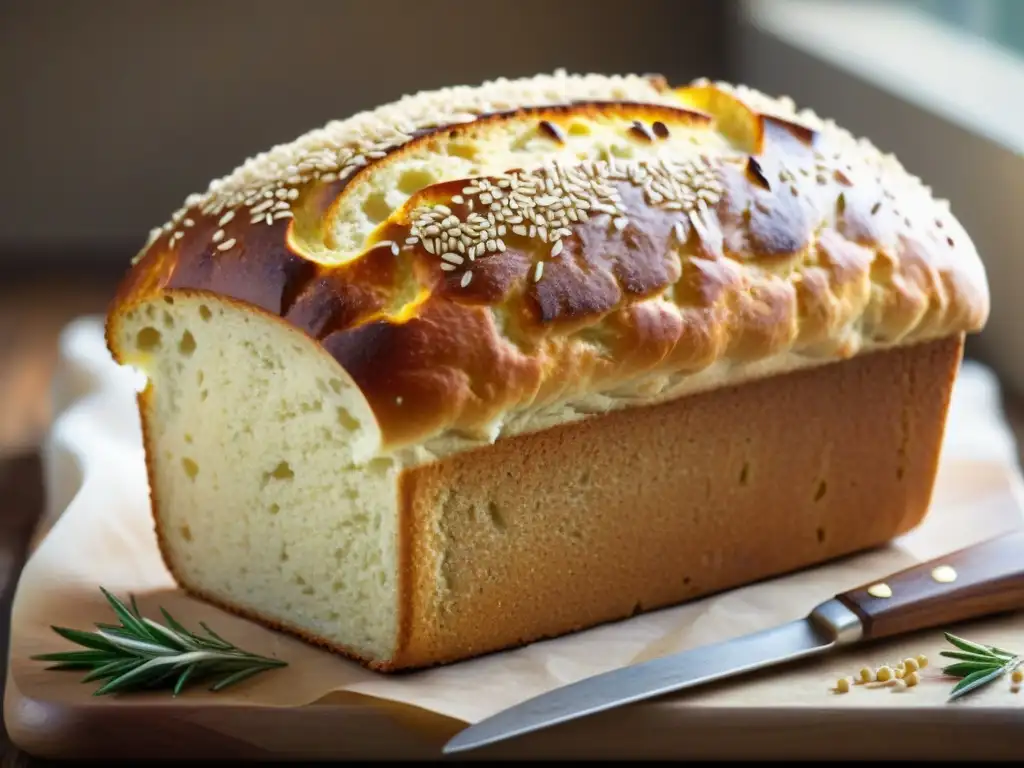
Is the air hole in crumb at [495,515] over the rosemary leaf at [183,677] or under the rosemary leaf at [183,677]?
over

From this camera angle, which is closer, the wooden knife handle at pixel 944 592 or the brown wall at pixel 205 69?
the wooden knife handle at pixel 944 592

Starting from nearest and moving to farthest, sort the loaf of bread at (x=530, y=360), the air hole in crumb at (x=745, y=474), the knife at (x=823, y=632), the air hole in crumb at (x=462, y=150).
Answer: the knife at (x=823, y=632)
the loaf of bread at (x=530, y=360)
the air hole in crumb at (x=462, y=150)
the air hole in crumb at (x=745, y=474)

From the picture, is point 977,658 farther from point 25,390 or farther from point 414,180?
point 25,390

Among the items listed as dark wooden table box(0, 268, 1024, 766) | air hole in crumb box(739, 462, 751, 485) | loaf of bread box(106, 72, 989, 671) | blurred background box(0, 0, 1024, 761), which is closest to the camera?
loaf of bread box(106, 72, 989, 671)

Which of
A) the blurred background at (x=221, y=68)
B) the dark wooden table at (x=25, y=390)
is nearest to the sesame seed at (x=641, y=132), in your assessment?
the dark wooden table at (x=25, y=390)

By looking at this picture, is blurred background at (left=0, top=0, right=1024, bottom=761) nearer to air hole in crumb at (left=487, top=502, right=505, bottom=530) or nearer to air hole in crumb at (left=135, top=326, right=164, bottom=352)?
air hole in crumb at (left=135, top=326, right=164, bottom=352)

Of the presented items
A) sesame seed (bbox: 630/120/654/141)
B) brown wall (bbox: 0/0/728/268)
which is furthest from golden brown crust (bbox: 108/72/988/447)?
brown wall (bbox: 0/0/728/268)

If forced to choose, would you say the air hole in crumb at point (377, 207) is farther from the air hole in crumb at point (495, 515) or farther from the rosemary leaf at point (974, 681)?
the rosemary leaf at point (974, 681)
